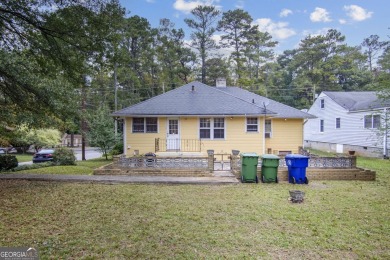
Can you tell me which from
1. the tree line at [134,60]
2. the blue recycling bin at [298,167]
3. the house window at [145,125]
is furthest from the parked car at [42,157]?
the blue recycling bin at [298,167]

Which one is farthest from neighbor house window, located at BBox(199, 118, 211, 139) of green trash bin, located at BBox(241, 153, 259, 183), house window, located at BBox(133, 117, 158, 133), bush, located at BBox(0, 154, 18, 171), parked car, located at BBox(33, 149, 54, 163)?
parked car, located at BBox(33, 149, 54, 163)

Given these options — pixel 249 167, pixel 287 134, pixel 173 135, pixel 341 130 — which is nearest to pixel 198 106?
pixel 173 135

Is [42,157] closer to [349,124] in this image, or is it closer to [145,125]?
[145,125]

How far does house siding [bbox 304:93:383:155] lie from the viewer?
1927cm

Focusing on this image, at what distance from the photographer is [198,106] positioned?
15.8m

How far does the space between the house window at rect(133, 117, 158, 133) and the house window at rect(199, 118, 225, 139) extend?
2745 mm

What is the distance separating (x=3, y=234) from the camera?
466cm

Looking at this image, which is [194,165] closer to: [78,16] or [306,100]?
[78,16]

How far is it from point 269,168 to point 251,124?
592 cm

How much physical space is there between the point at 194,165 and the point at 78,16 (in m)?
6.75

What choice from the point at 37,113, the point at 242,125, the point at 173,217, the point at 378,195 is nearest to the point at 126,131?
the point at 37,113

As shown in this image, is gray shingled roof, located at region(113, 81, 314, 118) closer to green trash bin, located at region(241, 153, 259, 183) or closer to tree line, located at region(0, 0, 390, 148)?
tree line, located at region(0, 0, 390, 148)

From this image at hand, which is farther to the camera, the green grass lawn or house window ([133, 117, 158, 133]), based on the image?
house window ([133, 117, 158, 133])

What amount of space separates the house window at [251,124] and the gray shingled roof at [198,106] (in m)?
0.57
